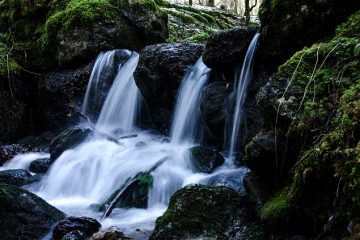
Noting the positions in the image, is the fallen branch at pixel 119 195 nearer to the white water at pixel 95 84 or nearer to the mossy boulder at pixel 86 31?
the white water at pixel 95 84

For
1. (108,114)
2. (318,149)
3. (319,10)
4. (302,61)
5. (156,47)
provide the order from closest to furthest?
(318,149), (302,61), (319,10), (156,47), (108,114)

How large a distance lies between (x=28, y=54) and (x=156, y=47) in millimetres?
4508

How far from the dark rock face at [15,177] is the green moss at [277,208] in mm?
4922

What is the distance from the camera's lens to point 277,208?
3604mm

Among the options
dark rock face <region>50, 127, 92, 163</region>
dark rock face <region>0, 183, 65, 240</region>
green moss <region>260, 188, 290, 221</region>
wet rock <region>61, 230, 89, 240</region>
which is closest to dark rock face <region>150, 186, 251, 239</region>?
green moss <region>260, 188, 290, 221</region>

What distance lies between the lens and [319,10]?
523 cm

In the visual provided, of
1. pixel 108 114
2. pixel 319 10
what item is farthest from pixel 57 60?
pixel 319 10

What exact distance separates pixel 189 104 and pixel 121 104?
2.37 metres

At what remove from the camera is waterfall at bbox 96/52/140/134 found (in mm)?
9617

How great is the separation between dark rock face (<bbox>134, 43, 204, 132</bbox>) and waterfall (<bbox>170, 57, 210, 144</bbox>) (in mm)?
203

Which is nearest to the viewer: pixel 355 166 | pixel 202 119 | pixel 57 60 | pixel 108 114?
pixel 355 166

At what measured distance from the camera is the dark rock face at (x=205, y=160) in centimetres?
652

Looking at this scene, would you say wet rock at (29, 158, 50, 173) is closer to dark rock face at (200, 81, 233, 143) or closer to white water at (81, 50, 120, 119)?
white water at (81, 50, 120, 119)

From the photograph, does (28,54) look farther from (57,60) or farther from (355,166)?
(355,166)
